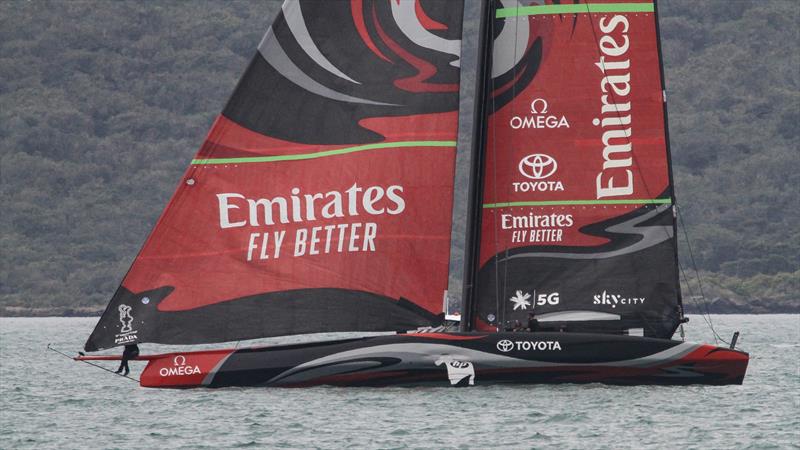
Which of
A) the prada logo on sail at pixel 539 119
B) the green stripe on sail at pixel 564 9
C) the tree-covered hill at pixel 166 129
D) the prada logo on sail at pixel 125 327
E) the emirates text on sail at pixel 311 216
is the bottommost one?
the prada logo on sail at pixel 125 327

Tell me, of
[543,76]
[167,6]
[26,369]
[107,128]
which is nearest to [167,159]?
[107,128]

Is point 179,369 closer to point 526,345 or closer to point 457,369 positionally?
point 457,369

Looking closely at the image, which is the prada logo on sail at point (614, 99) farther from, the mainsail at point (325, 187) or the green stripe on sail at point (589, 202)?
the mainsail at point (325, 187)

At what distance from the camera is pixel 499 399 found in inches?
1037

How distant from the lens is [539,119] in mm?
26281

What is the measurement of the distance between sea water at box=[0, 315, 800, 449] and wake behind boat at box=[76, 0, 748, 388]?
580 mm

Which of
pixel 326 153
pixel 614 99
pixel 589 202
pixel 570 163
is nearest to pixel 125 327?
pixel 326 153

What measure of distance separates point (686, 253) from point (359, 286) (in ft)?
337

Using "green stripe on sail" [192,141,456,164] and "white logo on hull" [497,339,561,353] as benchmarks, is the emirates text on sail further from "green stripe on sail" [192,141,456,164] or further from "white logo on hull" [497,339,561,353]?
"white logo on hull" [497,339,561,353]

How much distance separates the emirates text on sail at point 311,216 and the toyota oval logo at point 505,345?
2398 millimetres

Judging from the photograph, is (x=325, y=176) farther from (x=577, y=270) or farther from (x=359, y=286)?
(x=577, y=270)

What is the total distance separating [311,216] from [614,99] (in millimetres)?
4852

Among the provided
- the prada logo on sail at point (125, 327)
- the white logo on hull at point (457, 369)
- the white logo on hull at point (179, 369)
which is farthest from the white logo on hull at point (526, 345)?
the prada logo on sail at point (125, 327)

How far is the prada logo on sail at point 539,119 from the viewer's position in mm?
26266
